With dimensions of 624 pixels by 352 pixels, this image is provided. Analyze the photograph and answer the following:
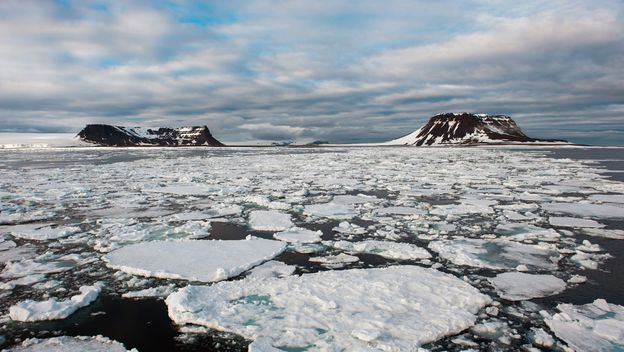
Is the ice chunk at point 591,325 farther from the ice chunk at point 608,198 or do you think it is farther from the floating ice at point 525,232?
the ice chunk at point 608,198

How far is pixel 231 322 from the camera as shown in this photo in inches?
139

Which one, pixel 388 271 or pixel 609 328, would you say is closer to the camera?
pixel 609 328

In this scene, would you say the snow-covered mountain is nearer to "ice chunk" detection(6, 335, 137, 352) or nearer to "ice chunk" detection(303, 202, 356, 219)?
"ice chunk" detection(303, 202, 356, 219)

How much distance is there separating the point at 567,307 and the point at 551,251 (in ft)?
6.72

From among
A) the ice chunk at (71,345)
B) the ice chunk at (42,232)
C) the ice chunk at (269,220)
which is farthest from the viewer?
the ice chunk at (269,220)

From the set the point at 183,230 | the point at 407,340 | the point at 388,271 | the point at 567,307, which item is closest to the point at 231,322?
the point at 407,340

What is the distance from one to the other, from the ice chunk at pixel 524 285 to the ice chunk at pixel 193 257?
9.17 ft

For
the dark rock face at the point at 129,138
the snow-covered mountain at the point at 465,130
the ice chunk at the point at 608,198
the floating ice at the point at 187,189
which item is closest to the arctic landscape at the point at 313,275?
the ice chunk at the point at 608,198

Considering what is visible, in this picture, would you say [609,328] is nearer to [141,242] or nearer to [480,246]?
[480,246]

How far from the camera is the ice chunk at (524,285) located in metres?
4.18

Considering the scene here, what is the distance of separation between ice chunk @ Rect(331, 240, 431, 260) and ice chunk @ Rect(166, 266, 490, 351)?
78cm

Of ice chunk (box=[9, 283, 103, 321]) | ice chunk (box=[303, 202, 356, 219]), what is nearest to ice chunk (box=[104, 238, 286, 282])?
ice chunk (box=[9, 283, 103, 321])

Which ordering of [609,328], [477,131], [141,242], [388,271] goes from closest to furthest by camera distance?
[609,328] < [388,271] < [141,242] < [477,131]

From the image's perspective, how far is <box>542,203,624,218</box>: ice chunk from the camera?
816cm
